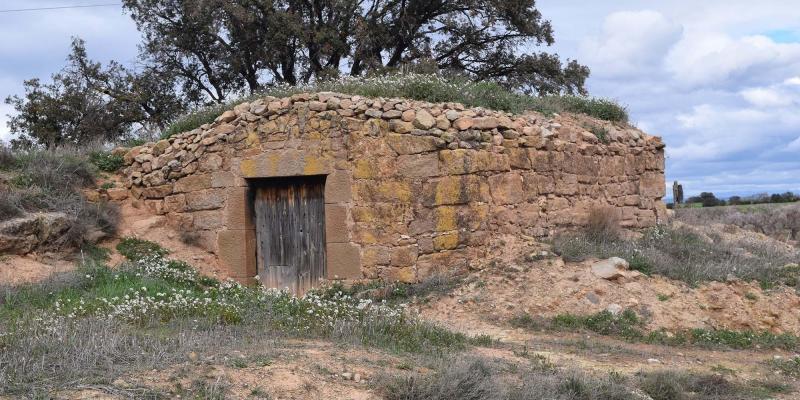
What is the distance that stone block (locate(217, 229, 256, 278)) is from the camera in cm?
1038

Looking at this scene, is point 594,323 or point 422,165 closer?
point 594,323

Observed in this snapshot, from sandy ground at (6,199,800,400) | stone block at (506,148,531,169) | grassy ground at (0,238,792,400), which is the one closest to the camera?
grassy ground at (0,238,792,400)

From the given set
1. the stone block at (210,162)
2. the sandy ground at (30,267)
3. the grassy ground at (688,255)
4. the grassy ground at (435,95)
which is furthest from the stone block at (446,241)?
the sandy ground at (30,267)

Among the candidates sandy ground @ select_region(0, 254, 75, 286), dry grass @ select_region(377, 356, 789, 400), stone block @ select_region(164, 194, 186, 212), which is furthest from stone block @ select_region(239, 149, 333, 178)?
dry grass @ select_region(377, 356, 789, 400)

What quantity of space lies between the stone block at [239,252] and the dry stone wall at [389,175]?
18 millimetres

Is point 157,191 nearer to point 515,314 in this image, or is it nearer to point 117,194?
point 117,194

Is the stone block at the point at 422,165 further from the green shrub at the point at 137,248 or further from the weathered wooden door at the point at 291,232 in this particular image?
the green shrub at the point at 137,248

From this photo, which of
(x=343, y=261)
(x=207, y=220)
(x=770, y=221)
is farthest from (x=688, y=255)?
(x=770, y=221)

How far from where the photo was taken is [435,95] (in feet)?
34.4

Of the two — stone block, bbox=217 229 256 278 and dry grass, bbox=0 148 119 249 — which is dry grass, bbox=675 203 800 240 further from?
dry grass, bbox=0 148 119 249

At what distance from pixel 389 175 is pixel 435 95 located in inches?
65.5

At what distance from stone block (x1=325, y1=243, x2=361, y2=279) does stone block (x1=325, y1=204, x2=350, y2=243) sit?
0.08 meters

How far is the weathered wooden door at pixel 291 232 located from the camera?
1005cm

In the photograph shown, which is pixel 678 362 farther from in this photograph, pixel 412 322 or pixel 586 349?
pixel 412 322
